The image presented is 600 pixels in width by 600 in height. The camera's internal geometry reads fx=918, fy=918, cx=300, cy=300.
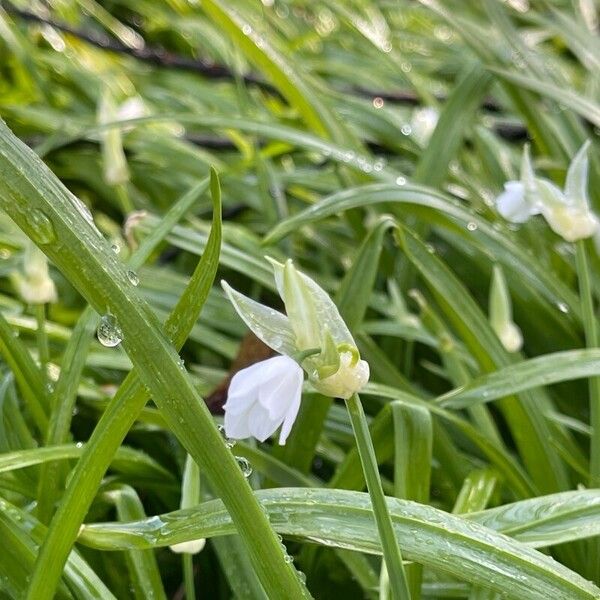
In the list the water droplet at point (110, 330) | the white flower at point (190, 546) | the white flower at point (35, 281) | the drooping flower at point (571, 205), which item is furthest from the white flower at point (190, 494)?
the drooping flower at point (571, 205)

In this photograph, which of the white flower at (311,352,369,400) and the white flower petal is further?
the white flower petal

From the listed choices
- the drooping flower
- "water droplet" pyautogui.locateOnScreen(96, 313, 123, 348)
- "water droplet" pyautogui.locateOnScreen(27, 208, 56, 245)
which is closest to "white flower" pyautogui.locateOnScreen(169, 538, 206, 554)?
"water droplet" pyautogui.locateOnScreen(96, 313, 123, 348)

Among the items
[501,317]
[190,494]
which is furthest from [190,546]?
[501,317]

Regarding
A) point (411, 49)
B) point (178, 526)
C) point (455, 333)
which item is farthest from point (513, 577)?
point (411, 49)

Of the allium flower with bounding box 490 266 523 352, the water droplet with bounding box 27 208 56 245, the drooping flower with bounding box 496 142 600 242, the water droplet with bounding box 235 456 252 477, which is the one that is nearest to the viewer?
the water droplet with bounding box 27 208 56 245

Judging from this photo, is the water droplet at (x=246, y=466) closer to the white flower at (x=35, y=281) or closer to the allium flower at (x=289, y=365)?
the allium flower at (x=289, y=365)

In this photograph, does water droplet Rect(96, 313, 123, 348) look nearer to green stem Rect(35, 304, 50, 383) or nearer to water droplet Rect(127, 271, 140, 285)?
water droplet Rect(127, 271, 140, 285)
